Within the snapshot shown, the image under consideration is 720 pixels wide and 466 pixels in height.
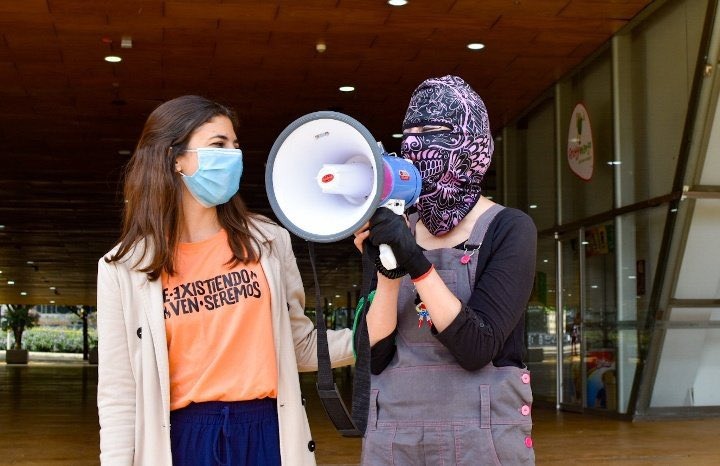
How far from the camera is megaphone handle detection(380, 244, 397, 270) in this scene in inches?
59.2

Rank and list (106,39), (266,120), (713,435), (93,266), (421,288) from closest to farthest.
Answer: (421,288) < (713,435) < (106,39) < (266,120) < (93,266)

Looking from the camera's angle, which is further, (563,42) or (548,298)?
(548,298)

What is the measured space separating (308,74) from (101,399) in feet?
28.3

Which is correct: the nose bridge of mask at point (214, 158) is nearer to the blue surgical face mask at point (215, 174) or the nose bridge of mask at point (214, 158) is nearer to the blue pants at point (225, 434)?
the blue surgical face mask at point (215, 174)

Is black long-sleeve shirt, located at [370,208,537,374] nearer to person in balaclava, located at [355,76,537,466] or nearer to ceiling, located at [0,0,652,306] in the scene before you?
person in balaclava, located at [355,76,537,466]

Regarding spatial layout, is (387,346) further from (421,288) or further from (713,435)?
(713,435)

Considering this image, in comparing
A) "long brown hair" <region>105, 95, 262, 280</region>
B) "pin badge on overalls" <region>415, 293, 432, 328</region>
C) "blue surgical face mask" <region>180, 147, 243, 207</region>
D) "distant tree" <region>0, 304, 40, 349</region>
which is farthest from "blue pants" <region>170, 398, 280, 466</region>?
"distant tree" <region>0, 304, 40, 349</region>

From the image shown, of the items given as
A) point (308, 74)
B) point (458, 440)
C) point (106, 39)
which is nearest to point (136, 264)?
point (458, 440)

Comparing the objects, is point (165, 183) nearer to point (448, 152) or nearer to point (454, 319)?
point (448, 152)

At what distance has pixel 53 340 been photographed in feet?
172

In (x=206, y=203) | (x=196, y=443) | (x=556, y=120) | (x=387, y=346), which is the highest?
(x=556, y=120)

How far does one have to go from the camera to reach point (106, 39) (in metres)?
9.27

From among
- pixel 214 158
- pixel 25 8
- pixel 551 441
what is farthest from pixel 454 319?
pixel 25 8

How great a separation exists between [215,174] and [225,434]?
59cm
